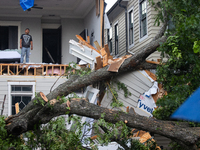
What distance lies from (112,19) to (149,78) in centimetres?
962

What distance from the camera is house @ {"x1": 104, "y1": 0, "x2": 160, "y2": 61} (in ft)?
38.7

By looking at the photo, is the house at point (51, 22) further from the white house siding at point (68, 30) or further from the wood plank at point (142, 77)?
the wood plank at point (142, 77)

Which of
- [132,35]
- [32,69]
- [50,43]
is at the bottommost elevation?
[32,69]

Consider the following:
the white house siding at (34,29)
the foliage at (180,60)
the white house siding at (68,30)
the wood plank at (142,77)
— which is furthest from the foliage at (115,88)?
the white house siding at (34,29)

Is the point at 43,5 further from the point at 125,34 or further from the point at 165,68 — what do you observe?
the point at 165,68

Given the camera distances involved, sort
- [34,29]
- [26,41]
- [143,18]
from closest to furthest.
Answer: [26,41] < [143,18] < [34,29]

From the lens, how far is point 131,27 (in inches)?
569

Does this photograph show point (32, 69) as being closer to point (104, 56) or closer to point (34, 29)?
point (104, 56)

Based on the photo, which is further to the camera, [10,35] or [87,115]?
[10,35]

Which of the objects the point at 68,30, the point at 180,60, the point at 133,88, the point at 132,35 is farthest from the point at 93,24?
the point at 180,60

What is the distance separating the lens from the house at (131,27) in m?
11.8

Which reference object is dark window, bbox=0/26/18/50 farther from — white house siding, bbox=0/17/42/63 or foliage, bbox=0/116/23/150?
foliage, bbox=0/116/23/150

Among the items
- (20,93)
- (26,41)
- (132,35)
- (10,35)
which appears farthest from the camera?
(132,35)

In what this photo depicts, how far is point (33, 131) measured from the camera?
6461mm
